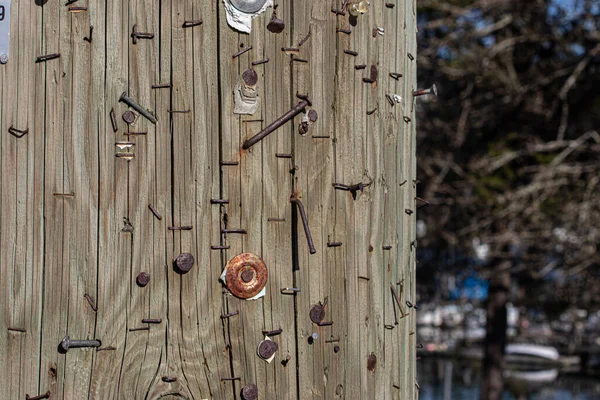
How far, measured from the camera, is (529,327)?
95.8 feet

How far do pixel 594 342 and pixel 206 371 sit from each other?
85.5 ft

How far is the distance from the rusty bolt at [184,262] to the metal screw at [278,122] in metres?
0.25

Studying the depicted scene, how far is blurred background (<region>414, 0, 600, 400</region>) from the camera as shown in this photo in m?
10.1

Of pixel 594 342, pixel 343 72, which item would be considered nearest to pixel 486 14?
pixel 343 72

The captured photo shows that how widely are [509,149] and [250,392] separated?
38.2 ft

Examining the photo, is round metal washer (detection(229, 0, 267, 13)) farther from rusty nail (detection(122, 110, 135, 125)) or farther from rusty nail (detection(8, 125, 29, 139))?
rusty nail (detection(8, 125, 29, 139))

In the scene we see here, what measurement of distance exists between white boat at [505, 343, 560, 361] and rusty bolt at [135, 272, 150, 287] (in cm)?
2531

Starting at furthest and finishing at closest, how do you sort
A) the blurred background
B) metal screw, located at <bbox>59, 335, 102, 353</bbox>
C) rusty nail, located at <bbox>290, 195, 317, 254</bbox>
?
the blurred background
rusty nail, located at <bbox>290, 195, 317, 254</bbox>
metal screw, located at <bbox>59, 335, 102, 353</bbox>

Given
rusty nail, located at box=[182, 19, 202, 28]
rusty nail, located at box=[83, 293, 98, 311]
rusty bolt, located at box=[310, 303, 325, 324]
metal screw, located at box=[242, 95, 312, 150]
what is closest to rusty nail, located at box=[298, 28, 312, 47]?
metal screw, located at box=[242, 95, 312, 150]

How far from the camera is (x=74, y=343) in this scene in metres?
1.61

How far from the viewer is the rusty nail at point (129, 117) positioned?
163cm

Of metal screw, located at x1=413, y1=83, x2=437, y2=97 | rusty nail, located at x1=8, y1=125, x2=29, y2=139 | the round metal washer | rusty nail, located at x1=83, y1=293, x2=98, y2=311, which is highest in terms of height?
the round metal washer

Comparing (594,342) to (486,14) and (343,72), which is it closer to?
(486,14)

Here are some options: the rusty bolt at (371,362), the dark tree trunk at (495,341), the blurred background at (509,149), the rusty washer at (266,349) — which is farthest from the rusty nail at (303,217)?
the dark tree trunk at (495,341)
